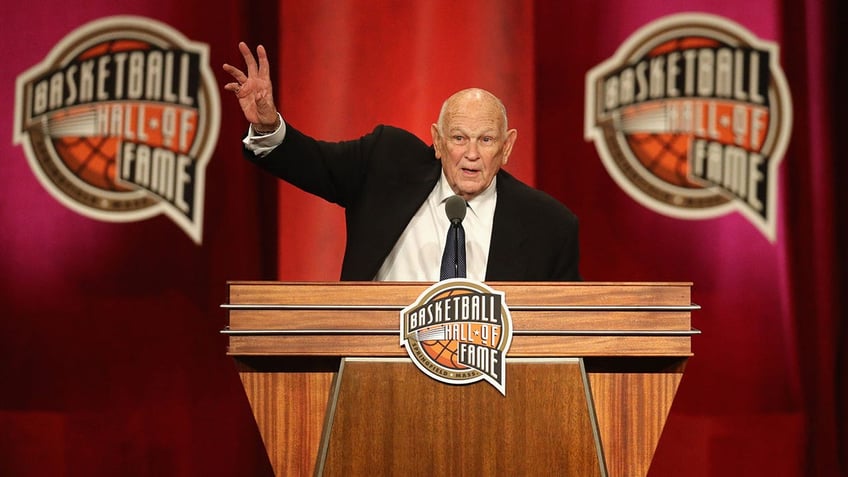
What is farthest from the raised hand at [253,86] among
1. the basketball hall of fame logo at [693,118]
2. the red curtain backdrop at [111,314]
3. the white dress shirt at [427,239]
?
the basketball hall of fame logo at [693,118]

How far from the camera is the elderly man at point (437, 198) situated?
1.98 metres

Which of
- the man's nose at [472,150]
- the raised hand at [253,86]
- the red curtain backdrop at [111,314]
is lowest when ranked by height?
the red curtain backdrop at [111,314]

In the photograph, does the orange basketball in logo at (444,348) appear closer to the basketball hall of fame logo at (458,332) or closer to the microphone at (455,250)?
the basketball hall of fame logo at (458,332)

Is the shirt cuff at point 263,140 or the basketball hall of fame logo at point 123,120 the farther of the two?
the basketball hall of fame logo at point 123,120

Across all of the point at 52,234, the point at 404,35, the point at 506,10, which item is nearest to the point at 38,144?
the point at 52,234

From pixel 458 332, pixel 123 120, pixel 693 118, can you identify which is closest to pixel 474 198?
pixel 458 332

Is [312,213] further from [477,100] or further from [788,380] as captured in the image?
[788,380]

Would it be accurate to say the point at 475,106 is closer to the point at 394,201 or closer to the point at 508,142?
the point at 508,142

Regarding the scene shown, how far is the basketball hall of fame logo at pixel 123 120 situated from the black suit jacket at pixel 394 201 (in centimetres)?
111

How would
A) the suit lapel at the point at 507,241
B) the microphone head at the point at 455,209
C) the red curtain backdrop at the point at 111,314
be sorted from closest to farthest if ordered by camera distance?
the microphone head at the point at 455,209 → the suit lapel at the point at 507,241 → the red curtain backdrop at the point at 111,314

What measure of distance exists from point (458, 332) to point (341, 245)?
5.98 feet

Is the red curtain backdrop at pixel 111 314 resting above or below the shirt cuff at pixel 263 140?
below

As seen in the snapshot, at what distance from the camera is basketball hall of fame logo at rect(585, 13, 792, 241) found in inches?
128

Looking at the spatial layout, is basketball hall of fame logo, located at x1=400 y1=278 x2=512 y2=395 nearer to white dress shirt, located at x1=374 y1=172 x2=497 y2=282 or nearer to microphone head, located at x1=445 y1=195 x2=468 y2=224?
microphone head, located at x1=445 y1=195 x2=468 y2=224
